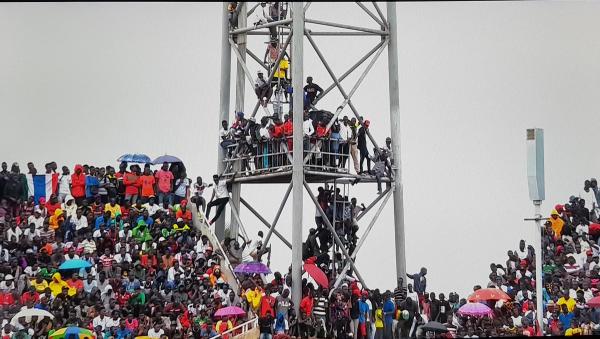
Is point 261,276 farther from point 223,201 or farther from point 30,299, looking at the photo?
point 30,299

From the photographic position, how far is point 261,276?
3462cm

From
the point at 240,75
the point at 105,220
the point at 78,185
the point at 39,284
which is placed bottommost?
the point at 39,284

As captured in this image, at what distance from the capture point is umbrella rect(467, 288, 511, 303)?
31.9 metres

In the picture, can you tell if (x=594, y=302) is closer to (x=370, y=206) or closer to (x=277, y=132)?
(x=370, y=206)

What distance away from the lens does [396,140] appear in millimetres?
37938

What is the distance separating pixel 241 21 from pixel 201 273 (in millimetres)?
8417

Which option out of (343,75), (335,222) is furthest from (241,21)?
(335,222)

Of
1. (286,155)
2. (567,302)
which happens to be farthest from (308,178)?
(567,302)

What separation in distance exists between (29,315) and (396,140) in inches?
473

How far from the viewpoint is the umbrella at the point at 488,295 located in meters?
31.9

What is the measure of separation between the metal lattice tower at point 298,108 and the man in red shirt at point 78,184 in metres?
4.24

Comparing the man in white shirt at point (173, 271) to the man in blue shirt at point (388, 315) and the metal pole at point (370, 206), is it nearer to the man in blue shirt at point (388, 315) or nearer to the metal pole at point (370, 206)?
the man in blue shirt at point (388, 315)

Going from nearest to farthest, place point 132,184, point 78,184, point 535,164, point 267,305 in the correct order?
point 535,164, point 267,305, point 78,184, point 132,184

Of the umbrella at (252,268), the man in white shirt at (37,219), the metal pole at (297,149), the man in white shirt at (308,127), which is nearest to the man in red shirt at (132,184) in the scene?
the man in white shirt at (37,219)
